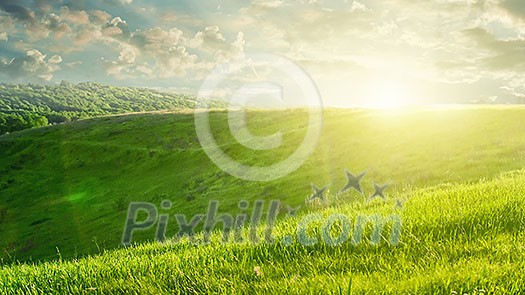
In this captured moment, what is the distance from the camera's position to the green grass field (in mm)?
4457

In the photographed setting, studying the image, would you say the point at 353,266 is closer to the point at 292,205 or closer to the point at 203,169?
the point at 292,205

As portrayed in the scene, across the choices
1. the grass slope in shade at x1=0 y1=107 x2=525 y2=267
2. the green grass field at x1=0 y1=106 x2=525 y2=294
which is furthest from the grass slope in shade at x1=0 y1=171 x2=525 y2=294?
the grass slope in shade at x1=0 y1=107 x2=525 y2=267

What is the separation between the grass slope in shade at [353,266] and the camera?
396cm

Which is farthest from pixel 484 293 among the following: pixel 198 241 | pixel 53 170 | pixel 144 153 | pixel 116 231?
pixel 53 170

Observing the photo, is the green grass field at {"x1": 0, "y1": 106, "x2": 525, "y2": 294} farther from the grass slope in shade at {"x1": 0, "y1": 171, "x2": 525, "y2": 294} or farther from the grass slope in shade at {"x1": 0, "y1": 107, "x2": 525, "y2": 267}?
the grass slope in shade at {"x1": 0, "y1": 107, "x2": 525, "y2": 267}

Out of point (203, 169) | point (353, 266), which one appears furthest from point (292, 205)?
point (203, 169)

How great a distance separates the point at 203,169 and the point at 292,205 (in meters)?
36.1

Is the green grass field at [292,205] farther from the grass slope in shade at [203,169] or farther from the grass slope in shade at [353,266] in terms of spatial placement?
the grass slope in shade at [203,169]

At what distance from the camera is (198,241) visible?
6.96 m

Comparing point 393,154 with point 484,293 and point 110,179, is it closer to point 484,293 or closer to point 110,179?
point 484,293

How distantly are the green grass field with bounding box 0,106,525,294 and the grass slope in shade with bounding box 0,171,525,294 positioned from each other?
19mm

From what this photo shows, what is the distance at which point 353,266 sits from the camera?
4.61 m

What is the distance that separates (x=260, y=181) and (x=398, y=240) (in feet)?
127

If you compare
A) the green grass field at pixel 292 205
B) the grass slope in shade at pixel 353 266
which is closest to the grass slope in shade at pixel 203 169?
the green grass field at pixel 292 205
